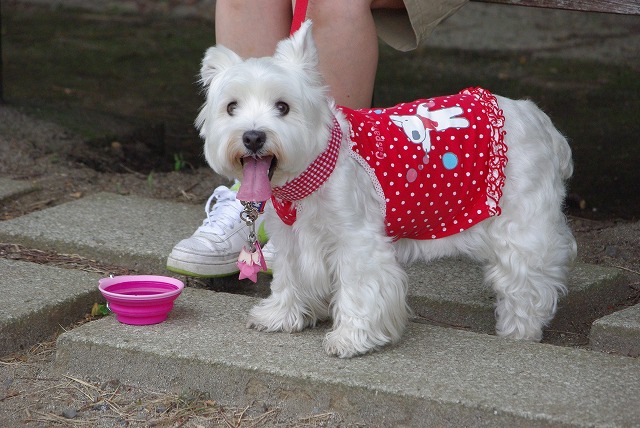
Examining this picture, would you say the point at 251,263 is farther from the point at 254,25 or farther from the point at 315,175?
the point at 254,25

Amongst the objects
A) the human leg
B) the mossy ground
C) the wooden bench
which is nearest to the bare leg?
the human leg

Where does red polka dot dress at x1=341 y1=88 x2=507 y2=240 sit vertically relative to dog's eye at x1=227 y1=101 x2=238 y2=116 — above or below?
below

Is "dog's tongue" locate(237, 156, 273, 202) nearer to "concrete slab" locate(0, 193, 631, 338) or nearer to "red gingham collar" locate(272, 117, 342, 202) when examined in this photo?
"red gingham collar" locate(272, 117, 342, 202)

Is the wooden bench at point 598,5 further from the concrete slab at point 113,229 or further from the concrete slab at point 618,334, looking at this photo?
the concrete slab at point 113,229

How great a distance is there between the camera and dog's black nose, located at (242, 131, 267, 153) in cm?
233

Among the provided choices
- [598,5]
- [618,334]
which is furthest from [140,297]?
[598,5]

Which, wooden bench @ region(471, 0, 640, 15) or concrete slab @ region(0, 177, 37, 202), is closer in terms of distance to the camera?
Result: wooden bench @ region(471, 0, 640, 15)

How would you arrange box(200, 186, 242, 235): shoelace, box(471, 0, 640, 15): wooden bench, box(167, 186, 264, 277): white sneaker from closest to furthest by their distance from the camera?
1. box(167, 186, 264, 277): white sneaker
2. box(200, 186, 242, 235): shoelace
3. box(471, 0, 640, 15): wooden bench

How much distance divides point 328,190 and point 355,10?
79cm

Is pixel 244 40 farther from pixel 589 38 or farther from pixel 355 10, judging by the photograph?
pixel 589 38

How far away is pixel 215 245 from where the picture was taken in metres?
3.24

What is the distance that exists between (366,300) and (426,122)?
538 mm

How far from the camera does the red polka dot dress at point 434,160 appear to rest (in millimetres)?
2617

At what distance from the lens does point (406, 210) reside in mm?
2672
